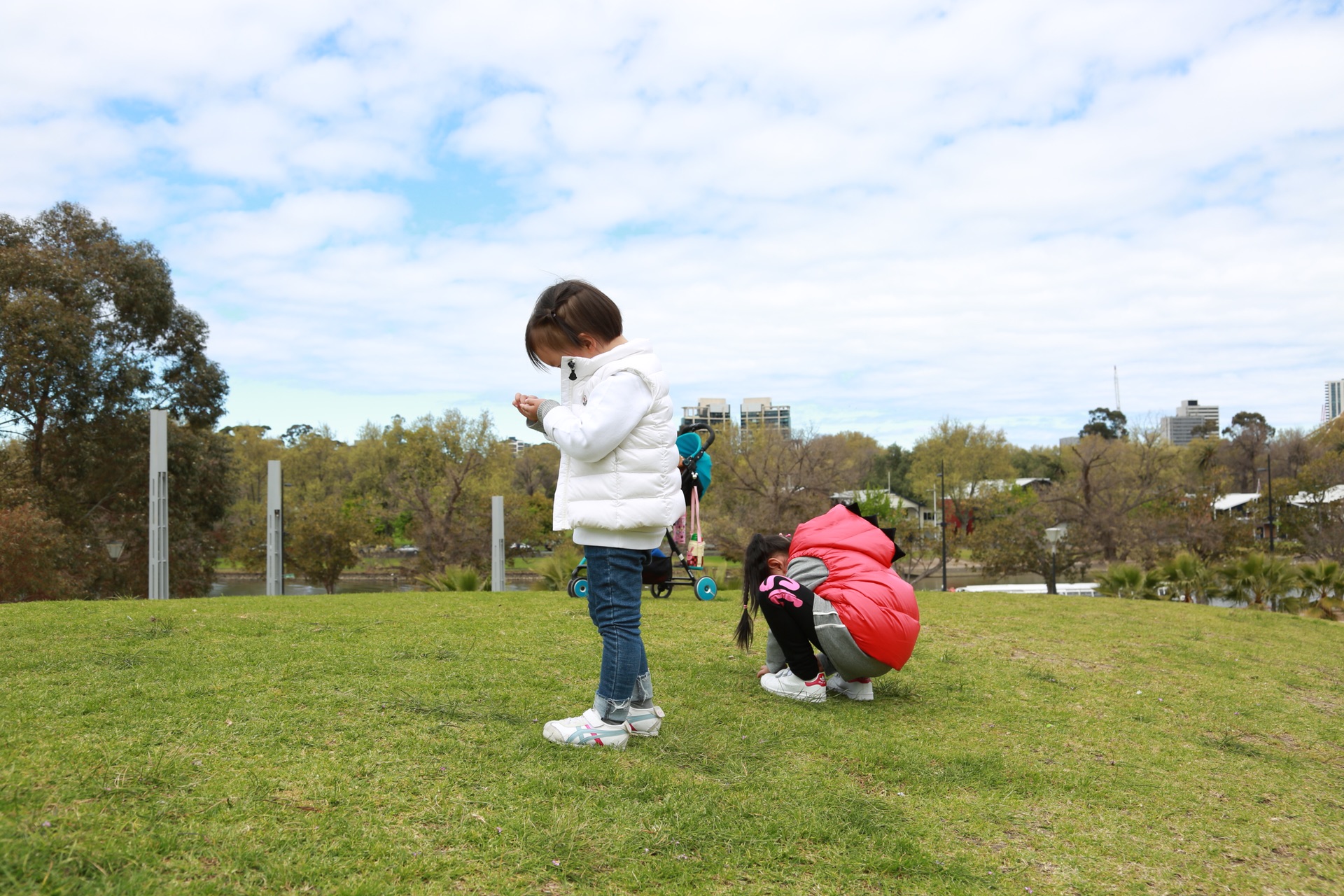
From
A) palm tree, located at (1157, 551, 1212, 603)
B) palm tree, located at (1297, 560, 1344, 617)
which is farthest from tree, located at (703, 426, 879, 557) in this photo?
palm tree, located at (1297, 560, 1344, 617)

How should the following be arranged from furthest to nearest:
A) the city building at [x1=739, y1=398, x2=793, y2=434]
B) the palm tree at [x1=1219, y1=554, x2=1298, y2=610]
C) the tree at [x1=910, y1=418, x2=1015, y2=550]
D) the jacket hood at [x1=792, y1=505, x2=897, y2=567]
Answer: the tree at [x1=910, y1=418, x2=1015, y2=550] → the city building at [x1=739, y1=398, x2=793, y2=434] → the palm tree at [x1=1219, y1=554, x2=1298, y2=610] → the jacket hood at [x1=792, y1=505, x2=897, y2=567]

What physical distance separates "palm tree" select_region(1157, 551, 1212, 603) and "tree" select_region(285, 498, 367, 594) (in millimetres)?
25065

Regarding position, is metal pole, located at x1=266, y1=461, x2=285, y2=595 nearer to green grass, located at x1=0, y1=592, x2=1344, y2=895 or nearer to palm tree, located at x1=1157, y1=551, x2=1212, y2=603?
green grass, located at x1=0, y1=592, x2=1344, y2=895

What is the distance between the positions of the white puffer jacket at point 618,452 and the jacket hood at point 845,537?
135 centimetres

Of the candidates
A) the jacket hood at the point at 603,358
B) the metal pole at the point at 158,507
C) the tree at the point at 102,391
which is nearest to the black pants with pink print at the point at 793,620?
the jacket hood at the point at 603,358

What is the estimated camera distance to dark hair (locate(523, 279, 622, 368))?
9.58 feet

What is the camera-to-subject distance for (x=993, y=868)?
2.17 meters

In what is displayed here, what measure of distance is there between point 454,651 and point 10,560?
49.2 feet

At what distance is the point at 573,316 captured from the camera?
2.91 metres

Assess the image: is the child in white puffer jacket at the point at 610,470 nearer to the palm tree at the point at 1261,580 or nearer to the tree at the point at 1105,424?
the palm tree at the point at 1261,580

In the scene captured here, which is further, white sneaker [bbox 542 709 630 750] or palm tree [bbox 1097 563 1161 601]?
palm tree [bbox 1097 563 1161 601]

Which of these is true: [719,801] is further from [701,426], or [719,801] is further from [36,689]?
[701,426]

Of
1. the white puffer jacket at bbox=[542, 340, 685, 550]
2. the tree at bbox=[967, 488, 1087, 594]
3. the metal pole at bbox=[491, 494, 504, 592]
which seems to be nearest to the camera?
the white puffer jacket at bbox=[542, 340, 685, 550]

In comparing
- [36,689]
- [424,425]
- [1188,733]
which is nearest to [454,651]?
[36,689]
